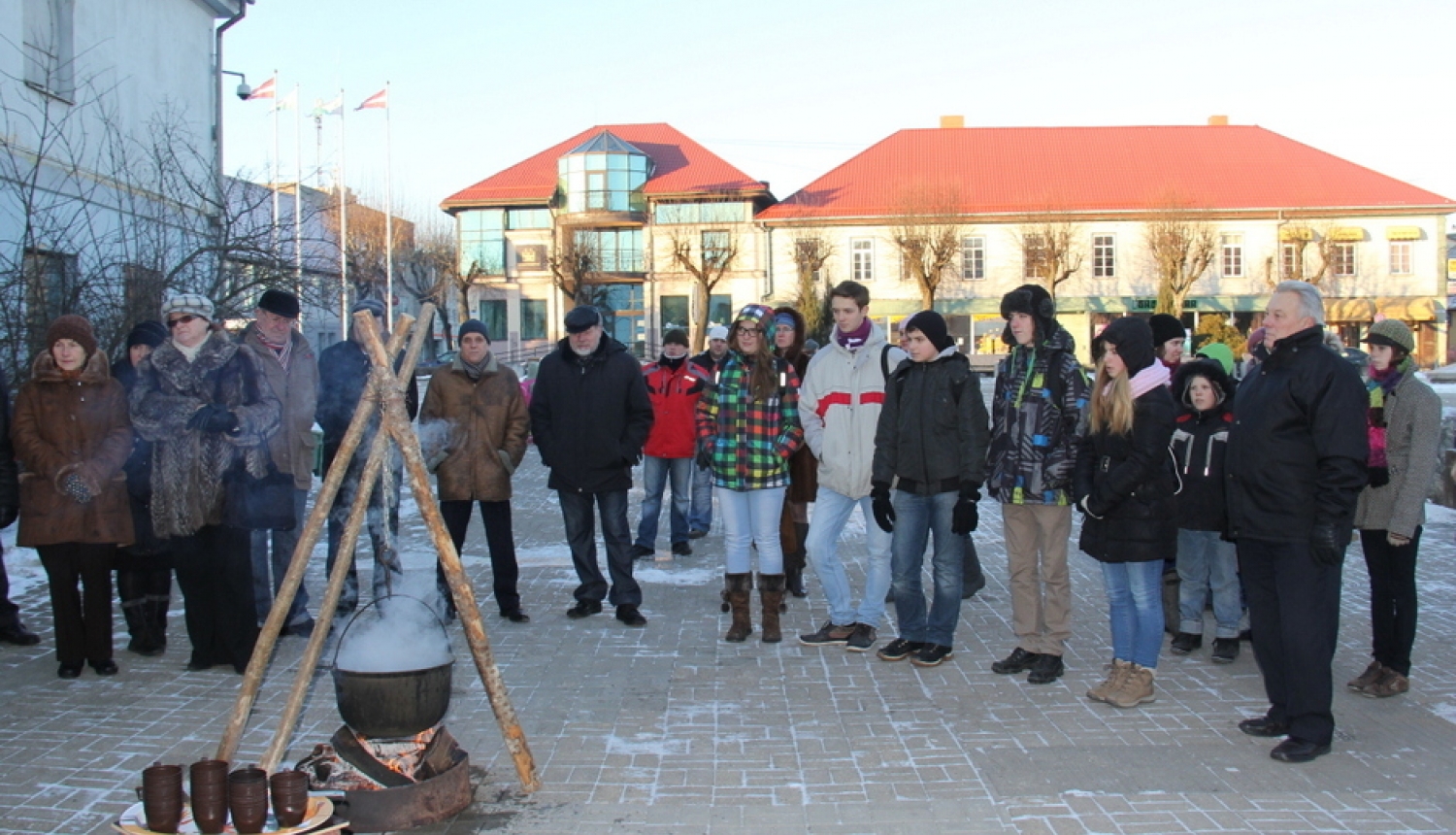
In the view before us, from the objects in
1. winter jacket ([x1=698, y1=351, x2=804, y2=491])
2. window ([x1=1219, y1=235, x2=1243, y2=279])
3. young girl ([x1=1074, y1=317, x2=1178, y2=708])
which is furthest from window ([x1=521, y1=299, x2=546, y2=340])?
young girl ([x1=1074, y1=317, x2=1178, y2=708])

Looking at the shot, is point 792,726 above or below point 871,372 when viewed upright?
below

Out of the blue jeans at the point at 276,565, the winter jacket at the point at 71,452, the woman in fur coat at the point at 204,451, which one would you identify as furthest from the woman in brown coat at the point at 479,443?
the winter jacket at the point at 71,452

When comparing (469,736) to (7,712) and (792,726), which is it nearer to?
(792,726)

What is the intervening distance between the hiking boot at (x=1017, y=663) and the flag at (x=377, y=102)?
36.3 m

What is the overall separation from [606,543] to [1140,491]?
11.1 feet

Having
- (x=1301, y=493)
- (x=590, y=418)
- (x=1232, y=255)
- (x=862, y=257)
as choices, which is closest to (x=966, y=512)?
(x=1301, y=493)

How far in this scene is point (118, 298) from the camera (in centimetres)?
1123

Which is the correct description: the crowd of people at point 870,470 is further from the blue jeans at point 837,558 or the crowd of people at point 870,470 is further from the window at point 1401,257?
the window at point 1401,257

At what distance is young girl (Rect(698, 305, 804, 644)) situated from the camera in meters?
6.94

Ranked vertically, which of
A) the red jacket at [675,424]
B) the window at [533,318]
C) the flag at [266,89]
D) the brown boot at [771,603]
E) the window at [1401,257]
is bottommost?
the brown boot at [771,603]

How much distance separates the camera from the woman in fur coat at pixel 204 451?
6.26 metres

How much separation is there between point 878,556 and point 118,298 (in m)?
8.18

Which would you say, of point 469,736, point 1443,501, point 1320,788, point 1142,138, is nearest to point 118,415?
point 469,736

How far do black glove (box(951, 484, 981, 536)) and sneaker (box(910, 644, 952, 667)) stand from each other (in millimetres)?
704
